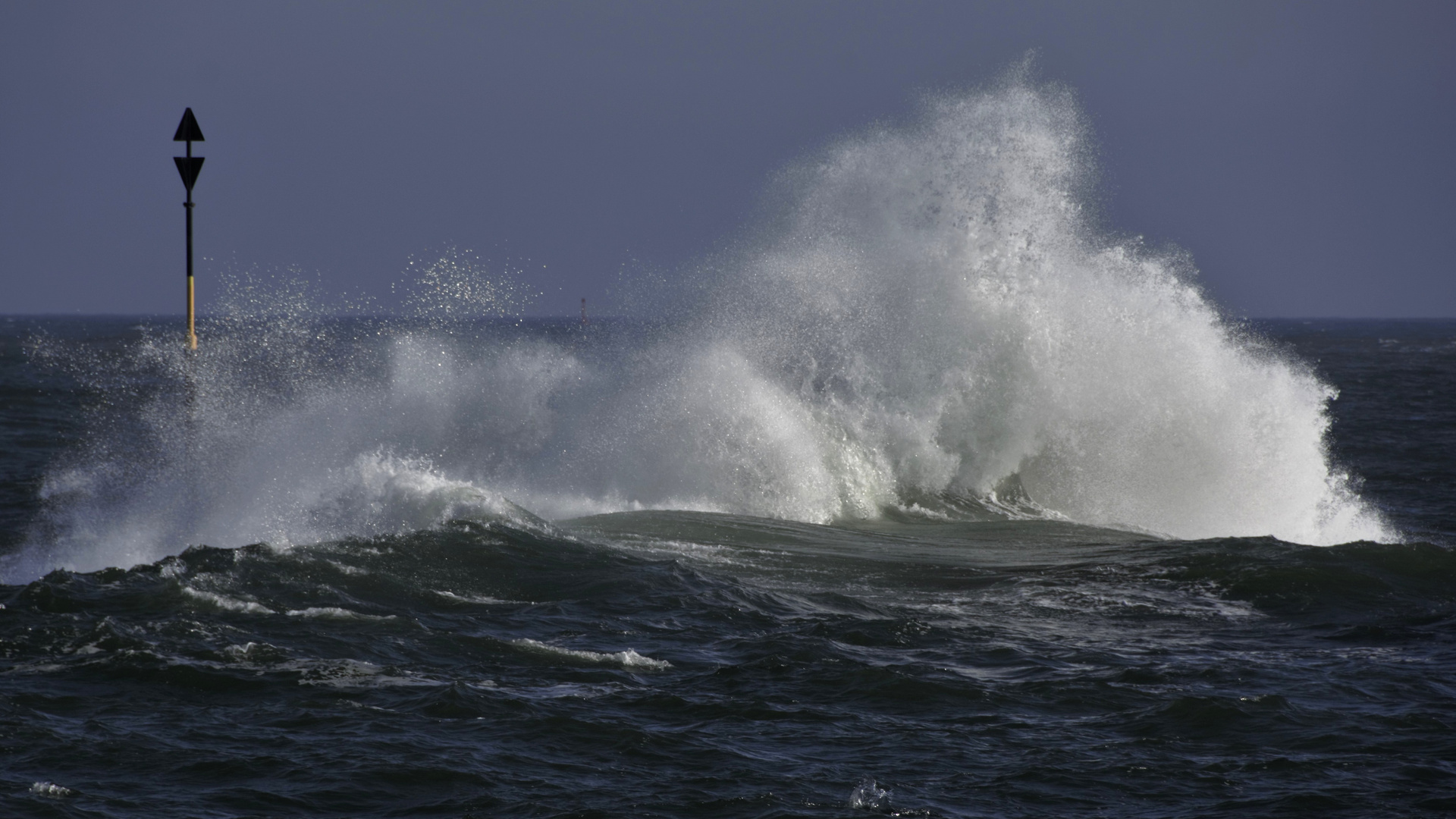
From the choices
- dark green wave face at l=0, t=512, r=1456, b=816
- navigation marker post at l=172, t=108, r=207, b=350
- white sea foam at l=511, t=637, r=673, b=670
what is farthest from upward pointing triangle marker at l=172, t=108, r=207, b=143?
white sea foam at l=511, t=637, r=673, b=670

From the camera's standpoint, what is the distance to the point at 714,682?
28.6 ft

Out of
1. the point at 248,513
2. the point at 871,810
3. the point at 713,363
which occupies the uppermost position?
the point at 713,363

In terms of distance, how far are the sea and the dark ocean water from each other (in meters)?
0.04

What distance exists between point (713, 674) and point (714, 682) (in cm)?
20

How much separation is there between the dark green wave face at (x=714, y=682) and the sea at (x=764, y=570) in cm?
4

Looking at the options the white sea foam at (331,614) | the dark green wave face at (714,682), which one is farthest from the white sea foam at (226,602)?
the white sea foam at (331,614)

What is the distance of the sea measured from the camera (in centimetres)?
707

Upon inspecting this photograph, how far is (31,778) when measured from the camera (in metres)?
6.59

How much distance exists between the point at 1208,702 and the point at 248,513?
10.4 m

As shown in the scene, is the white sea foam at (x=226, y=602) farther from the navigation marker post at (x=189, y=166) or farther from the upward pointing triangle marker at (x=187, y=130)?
the upward pointing triangle marker at (x=187, y=130)

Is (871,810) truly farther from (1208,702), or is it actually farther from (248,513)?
(248,513)

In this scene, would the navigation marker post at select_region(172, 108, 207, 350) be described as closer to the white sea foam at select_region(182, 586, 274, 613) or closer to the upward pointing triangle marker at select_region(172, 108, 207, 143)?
the upward pointing triangle marker at select_region(172, 108, 207, 143)

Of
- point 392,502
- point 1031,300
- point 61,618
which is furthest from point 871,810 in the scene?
point 1031,300

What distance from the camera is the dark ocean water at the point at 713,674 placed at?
6.79 meters
